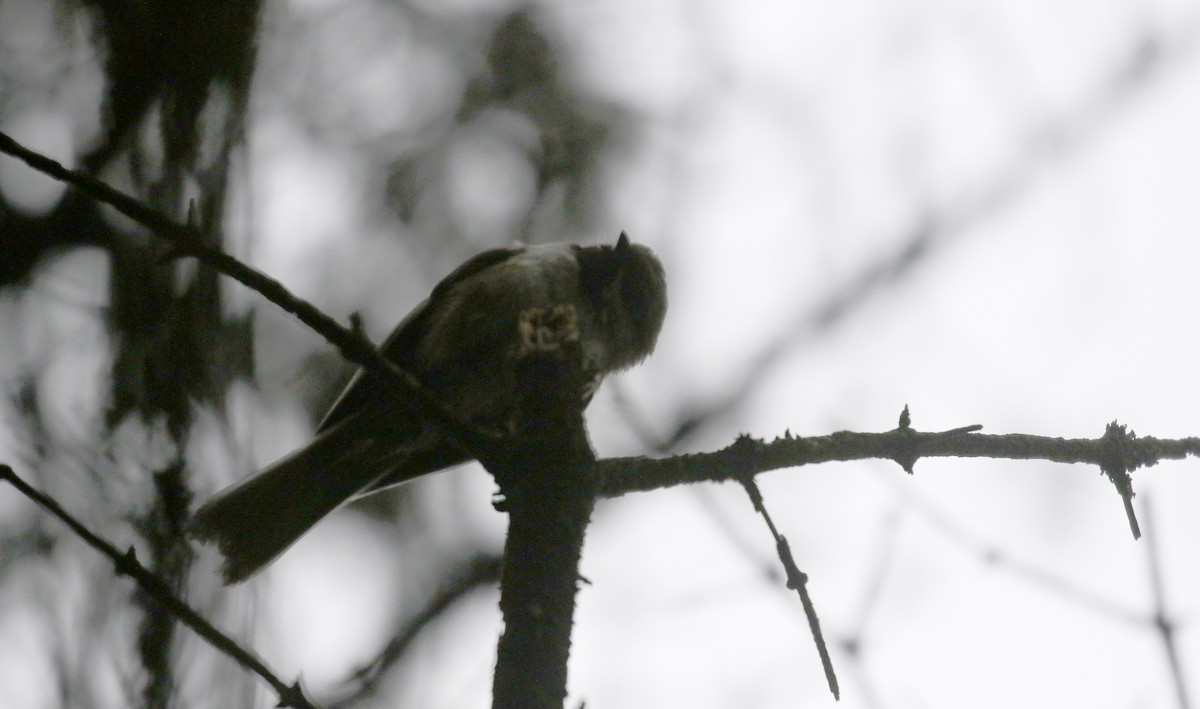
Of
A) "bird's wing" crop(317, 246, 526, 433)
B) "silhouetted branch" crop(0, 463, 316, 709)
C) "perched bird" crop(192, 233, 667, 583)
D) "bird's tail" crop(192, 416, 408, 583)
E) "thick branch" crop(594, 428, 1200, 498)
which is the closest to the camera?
"silhouetted branch" crop(0, 463, 316, 709)

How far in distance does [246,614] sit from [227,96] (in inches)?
86.5

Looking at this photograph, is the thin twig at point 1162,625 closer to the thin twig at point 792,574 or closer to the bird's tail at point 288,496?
the thin twig at point 792,574

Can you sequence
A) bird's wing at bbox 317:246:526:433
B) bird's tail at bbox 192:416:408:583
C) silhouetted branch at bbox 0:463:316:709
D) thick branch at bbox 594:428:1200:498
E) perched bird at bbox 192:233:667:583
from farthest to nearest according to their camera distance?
bird's wing at bbox 317:246:526:433 → perched bird at bbox 192:233:667:583 → bird's tail at bbox 192:416:408:583 → thick branch at bbox 594:428:1200:498 → silhouetted branch at bbox 0:463:316:709

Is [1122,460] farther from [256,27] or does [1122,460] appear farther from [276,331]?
[276,331]

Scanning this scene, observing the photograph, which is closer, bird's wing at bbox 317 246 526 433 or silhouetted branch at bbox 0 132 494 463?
silhouetted branch at bbox 0 132 494 463

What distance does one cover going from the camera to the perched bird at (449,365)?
12.2ft

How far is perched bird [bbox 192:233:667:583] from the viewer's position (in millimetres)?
3732

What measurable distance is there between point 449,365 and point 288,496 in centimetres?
76

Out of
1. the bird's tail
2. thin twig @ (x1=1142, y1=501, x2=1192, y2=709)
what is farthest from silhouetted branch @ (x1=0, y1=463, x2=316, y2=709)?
the bird's tail

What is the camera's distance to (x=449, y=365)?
407 centimetres

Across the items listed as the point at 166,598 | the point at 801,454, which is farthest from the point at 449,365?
the point at 166,598

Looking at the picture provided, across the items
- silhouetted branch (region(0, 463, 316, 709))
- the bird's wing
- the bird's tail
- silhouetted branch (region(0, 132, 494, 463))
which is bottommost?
silhouetted branch (region(0, 463, 316, 709))

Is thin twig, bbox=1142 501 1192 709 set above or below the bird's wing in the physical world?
below

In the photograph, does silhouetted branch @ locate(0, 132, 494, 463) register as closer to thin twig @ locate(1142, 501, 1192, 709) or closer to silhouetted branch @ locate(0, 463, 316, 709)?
silhouetted branch @ locate(0, 463, 316, 709)
